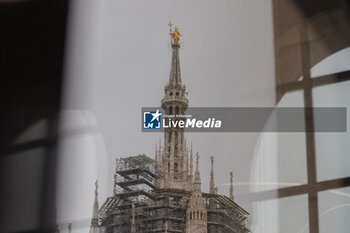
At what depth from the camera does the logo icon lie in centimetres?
330

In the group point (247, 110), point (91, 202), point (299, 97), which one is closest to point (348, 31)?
point (299, 97)

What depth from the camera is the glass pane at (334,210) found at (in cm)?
225

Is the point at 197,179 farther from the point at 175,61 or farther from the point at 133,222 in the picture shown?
the point at 175,61

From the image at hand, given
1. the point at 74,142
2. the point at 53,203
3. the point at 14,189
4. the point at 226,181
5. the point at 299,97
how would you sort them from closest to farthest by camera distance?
the point at 14,189 < the point at 53,203 < the point at 299,97 < the point at 74,142 < the point at 226,181

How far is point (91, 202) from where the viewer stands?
326 cm

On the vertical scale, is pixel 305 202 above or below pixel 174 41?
below

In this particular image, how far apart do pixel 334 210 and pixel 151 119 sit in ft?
4.44

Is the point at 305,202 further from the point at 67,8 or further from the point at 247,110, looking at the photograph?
the point at 67,8

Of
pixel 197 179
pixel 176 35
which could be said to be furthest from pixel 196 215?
pixel 176 35

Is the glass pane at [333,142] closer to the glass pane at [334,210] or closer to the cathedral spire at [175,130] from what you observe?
the glass pane at [334,210]

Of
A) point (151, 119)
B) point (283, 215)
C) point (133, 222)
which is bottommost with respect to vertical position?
point (133, 222)

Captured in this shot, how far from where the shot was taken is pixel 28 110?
7.04 feet

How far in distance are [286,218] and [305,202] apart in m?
0.21

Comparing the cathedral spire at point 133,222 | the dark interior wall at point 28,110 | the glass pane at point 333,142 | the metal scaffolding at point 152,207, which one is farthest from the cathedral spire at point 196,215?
the dark interior wall at point 28,110
